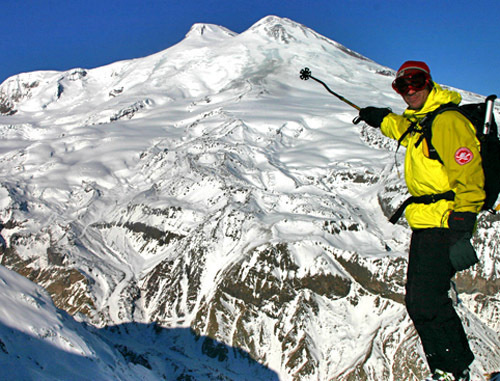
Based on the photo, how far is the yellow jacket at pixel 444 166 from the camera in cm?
737

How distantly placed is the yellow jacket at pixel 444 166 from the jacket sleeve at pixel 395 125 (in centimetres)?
2

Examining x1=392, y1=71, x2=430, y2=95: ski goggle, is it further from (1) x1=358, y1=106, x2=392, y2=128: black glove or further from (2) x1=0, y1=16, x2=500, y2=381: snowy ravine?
(2) x1=0, y1=16, x2=500, y2=381: snowy ravine

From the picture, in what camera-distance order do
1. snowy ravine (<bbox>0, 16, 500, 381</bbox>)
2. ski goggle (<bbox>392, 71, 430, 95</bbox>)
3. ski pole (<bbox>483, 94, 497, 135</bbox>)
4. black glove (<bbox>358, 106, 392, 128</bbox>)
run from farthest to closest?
snowy ravine (<bbox>0, 16, 500, 381</bbox>) → black glove (<bbox>358, 106, 392, 128</bbox>) → ski goggle (<bbox>392, 71, 430, 95</bbox>) → ski pole (<bbox>483, 94, 497, 135</bbox>)

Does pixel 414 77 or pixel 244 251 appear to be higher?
pixel 244 251

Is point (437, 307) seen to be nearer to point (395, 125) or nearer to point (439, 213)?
point (439, 213)

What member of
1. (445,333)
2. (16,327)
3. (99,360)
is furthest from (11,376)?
(445,333)

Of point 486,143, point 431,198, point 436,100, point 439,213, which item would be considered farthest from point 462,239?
point 436,100

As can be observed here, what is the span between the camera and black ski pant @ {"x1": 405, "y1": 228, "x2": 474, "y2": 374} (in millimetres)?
8002

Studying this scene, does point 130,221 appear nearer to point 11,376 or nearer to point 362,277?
point 362,277

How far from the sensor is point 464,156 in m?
7.32

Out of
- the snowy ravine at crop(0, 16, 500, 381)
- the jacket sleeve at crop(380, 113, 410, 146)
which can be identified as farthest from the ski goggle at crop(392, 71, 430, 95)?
the snowy ravine at crop(0, 16, 500, 381)

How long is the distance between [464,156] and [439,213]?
1.13 m

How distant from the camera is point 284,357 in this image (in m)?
Result: 140

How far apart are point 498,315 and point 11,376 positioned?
522 ft
